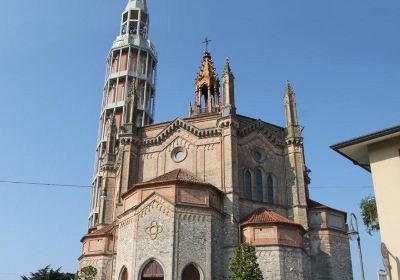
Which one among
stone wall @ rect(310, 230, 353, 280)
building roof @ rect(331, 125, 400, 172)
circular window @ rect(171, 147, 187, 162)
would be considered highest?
circular window @ rect(171, 147, 187, 162)

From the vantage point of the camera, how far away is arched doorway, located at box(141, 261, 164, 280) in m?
27.5

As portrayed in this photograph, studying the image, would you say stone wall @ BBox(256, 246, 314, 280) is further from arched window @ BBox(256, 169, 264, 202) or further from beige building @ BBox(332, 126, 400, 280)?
beige building @ BBox(332, 126, 400, 280)

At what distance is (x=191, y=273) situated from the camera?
27.7 metres

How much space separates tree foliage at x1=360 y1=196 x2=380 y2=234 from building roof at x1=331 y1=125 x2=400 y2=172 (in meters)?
A: 16.4

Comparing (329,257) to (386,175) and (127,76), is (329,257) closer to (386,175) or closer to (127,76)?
(386,175)

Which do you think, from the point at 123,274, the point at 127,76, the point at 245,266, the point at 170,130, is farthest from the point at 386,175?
the point at 127,76

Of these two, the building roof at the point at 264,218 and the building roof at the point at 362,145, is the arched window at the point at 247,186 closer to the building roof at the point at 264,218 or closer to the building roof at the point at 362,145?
the building roof at the point at 264,218

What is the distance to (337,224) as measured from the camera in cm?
3509

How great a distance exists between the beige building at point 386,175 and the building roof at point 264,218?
14.9m

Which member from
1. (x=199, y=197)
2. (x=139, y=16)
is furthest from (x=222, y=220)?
(x=139, y=16)

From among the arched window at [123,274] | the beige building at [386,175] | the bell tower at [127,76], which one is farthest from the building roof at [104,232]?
the beige building at [386,175]

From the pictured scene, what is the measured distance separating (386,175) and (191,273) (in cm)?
1598

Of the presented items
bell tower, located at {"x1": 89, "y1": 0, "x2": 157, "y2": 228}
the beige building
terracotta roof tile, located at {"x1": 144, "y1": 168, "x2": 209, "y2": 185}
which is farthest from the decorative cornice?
the beige building

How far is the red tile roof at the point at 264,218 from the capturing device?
99.2ft
